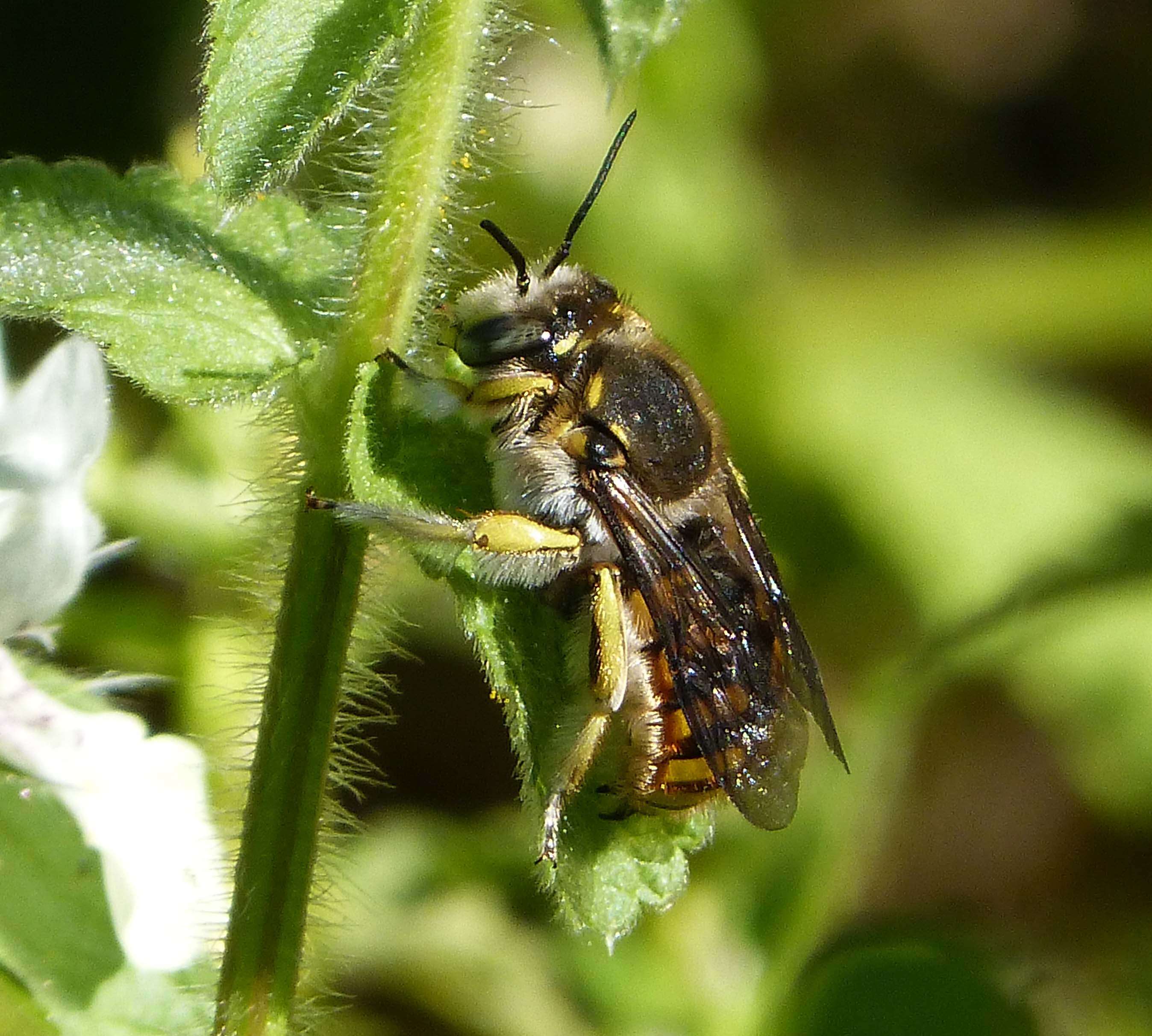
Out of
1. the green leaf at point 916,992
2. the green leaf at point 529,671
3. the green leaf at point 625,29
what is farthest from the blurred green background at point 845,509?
the green leaf at point 625,29

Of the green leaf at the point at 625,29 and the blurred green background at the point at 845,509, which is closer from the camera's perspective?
the green leaf at the point at 625,29

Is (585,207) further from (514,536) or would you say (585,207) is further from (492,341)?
(514,536)

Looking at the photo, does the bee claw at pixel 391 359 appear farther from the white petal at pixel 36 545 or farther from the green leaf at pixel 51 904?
the green leaf at pixel 51 904

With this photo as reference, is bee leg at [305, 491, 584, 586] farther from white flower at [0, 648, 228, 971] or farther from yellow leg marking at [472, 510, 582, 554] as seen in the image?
white flower at [0, 648, 228, 971]

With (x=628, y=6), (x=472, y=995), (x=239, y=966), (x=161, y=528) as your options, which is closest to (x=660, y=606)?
(x=239, y=966)

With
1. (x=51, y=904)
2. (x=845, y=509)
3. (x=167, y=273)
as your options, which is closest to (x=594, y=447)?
(x=167, y=273)

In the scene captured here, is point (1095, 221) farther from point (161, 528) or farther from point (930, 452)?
point (161, 528)
